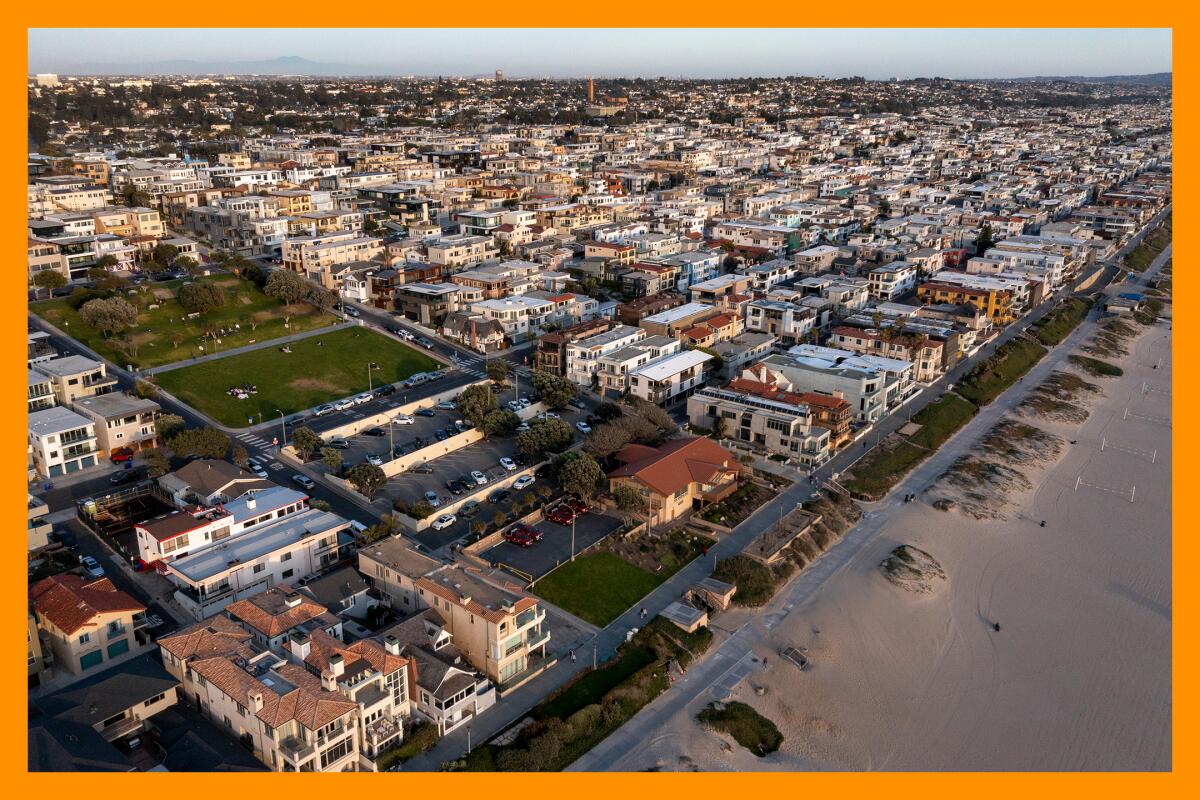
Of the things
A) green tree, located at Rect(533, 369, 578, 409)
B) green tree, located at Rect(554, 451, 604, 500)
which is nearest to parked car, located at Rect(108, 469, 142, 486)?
green tree, located at Rect(554, 451, 604, 500)

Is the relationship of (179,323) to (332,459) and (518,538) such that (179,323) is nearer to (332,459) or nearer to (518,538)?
(332,459)

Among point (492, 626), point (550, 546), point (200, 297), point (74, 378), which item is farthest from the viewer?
point (200, 297)

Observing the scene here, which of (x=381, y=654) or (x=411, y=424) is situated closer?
(x=381, y=654)

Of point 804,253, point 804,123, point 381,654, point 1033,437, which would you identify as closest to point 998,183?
point 804,253

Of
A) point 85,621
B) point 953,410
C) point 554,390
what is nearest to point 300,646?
point 85,621

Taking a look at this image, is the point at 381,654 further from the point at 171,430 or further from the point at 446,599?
the point at 171,430
